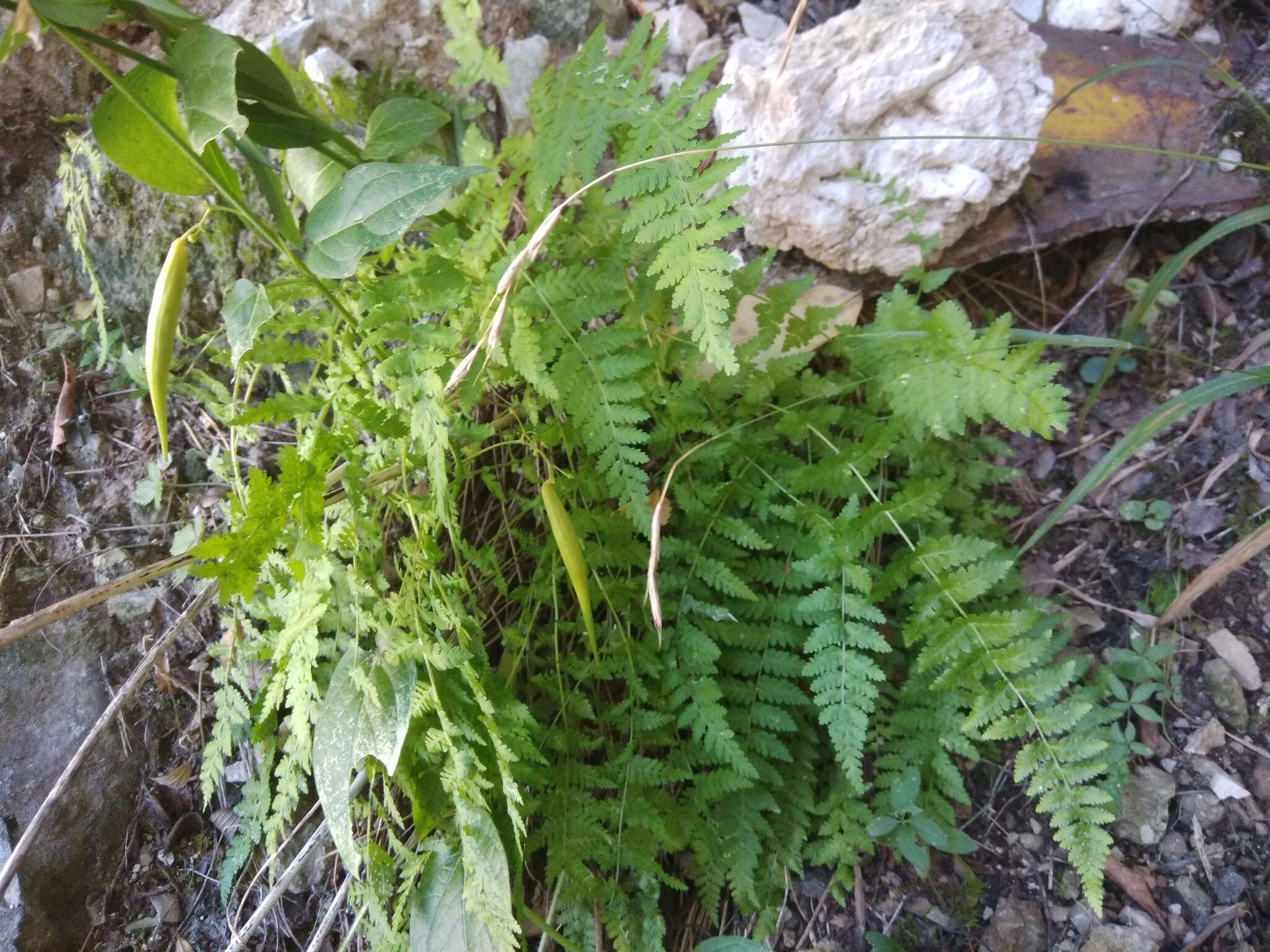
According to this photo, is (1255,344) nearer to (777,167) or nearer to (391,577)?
(777,167)

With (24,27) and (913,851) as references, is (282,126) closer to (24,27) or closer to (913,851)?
(24,27)

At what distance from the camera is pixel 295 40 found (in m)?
1.96

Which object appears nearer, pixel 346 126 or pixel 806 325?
pixel 806 325

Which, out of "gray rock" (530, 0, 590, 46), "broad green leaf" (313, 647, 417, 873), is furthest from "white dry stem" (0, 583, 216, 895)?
"gray rock" (530, 0, 590, 46)

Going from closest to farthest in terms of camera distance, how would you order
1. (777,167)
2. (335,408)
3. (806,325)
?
(335,408)
(806,325)
(777,167)

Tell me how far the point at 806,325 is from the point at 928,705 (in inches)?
32.6

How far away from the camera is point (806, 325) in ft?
5.71

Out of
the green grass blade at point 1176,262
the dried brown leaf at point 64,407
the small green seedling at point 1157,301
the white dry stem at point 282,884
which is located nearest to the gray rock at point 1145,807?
the green grass blade at point 1176,262

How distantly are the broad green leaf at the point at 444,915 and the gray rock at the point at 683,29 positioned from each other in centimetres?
204

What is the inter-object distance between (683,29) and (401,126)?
1.10 metres

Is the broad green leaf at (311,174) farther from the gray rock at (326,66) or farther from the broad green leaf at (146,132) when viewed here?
the gray rock at (326,66)

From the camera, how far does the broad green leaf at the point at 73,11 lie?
3.33 ft

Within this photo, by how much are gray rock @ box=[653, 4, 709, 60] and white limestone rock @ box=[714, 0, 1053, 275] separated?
32 cm

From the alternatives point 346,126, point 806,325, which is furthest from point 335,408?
point 806,325
